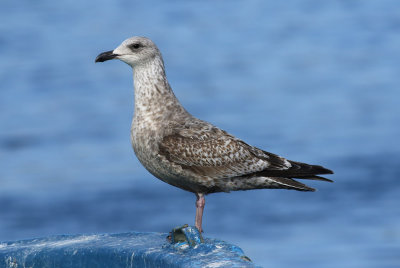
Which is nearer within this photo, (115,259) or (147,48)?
(115,259)

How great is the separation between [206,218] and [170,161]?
11.8 meters

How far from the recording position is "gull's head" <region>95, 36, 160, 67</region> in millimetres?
7977

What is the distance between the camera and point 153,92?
815cm

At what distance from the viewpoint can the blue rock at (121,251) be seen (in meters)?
5.70

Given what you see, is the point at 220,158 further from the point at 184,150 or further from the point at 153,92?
the point at 153,92

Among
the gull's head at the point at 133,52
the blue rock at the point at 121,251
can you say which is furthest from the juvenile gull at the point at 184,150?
the blue rock at the point at 121,251

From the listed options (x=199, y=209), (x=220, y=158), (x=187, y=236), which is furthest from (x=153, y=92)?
(x=187, y=236)

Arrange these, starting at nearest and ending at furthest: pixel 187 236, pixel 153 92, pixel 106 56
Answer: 1. pixel 187 236
2. pixel 106 56
3. pixel 153 92

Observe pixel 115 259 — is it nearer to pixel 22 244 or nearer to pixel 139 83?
pixel 22 244

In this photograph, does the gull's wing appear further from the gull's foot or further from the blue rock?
the gull's foot

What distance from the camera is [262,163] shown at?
8430 mm

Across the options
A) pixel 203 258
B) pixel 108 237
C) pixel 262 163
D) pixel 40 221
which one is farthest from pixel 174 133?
pixel 40 221

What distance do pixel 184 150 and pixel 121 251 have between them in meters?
2.23

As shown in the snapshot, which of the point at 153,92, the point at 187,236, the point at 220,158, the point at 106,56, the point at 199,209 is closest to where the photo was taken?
the point at 187,236
